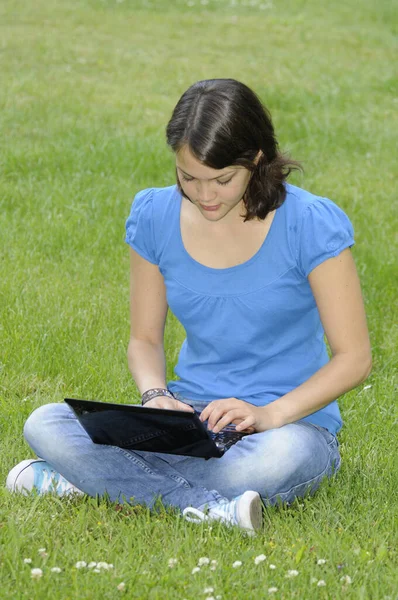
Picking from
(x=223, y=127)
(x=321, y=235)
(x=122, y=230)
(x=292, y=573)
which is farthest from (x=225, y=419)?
(x=122, y=230)

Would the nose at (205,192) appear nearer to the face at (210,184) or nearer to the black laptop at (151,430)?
the face at (210,184)

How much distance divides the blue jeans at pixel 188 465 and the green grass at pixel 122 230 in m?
0.08

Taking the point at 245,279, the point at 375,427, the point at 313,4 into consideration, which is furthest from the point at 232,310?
the point at 313,4

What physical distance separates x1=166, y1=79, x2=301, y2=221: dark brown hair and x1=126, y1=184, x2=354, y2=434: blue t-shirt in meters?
0.27

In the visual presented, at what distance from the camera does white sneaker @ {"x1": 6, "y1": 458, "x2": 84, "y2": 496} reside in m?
3.57

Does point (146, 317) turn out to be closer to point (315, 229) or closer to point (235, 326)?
point (235, 326)

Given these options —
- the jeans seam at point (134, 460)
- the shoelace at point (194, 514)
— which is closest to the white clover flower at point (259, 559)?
the shoelace at point (194, 514)

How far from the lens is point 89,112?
8.65 meters

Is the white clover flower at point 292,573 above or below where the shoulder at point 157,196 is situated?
below

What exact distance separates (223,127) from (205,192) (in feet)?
0.71

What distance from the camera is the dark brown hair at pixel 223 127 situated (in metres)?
3.24

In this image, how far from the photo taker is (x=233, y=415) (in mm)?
3275

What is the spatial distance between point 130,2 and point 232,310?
38.1ft

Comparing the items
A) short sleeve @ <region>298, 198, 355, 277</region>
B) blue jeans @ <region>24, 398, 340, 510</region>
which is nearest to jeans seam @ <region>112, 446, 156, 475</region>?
blue jeans @ <region>24, 398, 340, 510</region>
